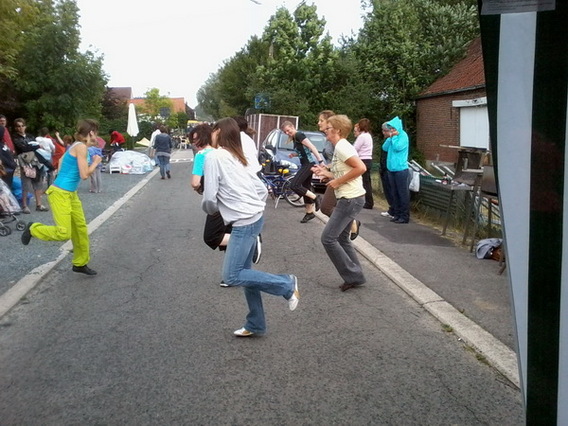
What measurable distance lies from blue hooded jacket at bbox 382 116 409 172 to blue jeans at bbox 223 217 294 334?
21.5ft

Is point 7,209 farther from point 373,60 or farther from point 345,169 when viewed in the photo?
point 373,60

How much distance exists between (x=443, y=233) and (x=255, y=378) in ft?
20.3

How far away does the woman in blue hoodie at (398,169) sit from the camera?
1092cm

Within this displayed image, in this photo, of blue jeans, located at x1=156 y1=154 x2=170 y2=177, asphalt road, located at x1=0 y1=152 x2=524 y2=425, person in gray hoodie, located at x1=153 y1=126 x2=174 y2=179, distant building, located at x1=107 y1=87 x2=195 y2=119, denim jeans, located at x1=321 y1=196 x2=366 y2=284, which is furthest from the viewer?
distant building, located at x1=107 y1=87 x2=195 y2=119

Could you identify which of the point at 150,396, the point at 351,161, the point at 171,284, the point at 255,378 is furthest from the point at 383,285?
the point at 150,396

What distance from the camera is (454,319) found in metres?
5.46

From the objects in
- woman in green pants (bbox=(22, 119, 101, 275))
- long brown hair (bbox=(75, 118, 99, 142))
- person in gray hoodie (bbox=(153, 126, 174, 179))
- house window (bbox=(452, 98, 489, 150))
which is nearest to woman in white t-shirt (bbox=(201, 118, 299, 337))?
woman in green pants (bbox=(22, 119, 101, 275))

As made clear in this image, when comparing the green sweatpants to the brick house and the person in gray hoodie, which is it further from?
the brick house

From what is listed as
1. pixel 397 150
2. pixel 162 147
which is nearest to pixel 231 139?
pixel 397 150

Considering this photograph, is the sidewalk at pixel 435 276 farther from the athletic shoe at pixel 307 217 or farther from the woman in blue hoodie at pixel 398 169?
the athletic shoe at pixel 307 217

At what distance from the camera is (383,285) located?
683 centimetres

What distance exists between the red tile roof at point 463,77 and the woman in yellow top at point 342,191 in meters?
19.0

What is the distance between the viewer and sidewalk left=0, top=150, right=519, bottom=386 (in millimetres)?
5039

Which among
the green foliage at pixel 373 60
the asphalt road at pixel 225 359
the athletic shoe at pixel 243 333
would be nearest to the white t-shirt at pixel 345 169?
the asphalt road at pixel 225 359
